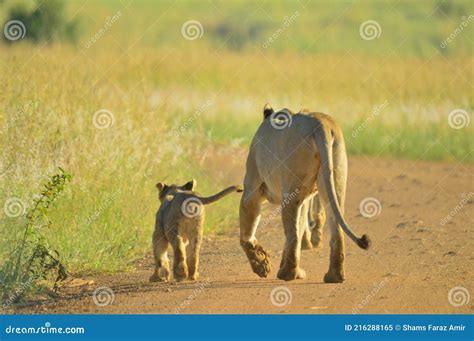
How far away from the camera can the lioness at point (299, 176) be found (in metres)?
10.0

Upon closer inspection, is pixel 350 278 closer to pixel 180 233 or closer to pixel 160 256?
pixel 180 233

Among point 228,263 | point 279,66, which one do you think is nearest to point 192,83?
point 279,66

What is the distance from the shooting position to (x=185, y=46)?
37344 mm

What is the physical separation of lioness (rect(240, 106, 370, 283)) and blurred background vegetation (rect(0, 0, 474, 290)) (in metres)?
1.86

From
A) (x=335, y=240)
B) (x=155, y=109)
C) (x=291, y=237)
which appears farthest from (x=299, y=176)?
(x=155, y=109)

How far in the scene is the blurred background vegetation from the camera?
39.1ft

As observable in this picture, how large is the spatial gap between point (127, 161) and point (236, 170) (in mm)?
6090

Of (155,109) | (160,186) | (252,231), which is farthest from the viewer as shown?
(155,109)

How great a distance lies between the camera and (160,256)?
10.5 m

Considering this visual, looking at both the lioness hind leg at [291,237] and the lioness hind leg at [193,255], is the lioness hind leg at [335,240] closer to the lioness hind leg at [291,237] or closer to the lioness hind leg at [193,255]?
the lioness hind leg at [291,237]

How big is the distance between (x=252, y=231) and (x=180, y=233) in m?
0.77

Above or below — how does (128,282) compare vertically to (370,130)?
below

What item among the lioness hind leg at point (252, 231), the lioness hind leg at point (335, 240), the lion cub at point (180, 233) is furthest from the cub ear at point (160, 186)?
the lioness hind leg at point (335, 240)

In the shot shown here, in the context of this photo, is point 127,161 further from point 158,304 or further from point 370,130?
point 370,130
